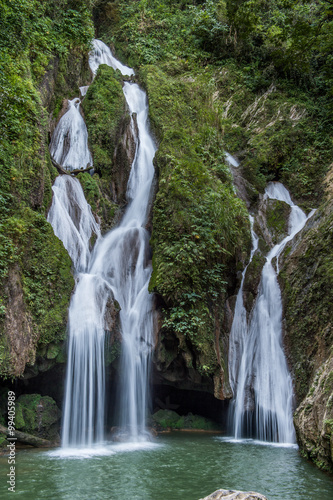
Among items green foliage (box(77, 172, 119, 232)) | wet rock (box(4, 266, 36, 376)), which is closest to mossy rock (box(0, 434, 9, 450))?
wet rock (box(4, 266, 36, 376))

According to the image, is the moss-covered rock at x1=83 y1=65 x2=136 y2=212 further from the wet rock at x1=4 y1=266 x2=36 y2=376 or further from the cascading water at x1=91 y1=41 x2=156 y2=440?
the wet rock at x1=4 y1=266 x2=36 y2=376

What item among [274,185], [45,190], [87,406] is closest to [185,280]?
[87,406]

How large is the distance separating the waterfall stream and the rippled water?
1.17m

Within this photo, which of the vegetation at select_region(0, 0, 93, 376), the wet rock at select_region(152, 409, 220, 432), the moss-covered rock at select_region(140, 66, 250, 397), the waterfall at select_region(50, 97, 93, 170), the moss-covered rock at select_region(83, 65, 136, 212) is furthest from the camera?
the moss-covered rock at select_region(83, 65, 136, 212)

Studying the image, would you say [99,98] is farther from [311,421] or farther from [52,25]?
[311,421]

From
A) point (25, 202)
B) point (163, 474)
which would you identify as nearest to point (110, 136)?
point (25, 202)

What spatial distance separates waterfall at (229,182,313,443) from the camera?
371 inches

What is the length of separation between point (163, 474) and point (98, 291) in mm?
4834

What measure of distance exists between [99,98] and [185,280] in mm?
8780

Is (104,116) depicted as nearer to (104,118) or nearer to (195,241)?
(104,118)

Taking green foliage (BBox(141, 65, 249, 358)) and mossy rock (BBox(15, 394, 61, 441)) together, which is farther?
green foliage (BBox(141, 65, 249, 358))

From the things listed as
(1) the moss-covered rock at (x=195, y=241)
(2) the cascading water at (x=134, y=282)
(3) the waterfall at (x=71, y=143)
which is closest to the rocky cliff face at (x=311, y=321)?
(1) the moss-covered rock at (x=195, y=241)

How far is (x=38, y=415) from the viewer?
8.47 metres

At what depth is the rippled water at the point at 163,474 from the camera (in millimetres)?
5332
